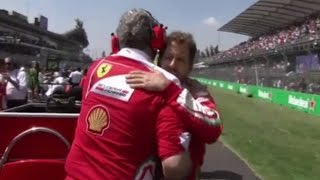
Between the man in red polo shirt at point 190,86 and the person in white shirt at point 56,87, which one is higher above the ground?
the man in red polo shirt at point 190,86

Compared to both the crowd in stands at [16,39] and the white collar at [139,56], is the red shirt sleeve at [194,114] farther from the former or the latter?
the crowd in stands at [16,39]

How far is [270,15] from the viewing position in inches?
2400

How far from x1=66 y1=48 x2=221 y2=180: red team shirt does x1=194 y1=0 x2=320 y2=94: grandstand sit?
21153mm

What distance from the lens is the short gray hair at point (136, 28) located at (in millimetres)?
2885

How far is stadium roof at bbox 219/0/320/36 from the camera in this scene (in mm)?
50500

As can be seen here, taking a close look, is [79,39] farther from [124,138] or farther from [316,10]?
[124,138]

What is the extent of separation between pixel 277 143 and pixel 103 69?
1197 centimetres

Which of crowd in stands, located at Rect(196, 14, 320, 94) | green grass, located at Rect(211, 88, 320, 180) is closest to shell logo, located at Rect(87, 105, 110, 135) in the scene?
green grass, located at Rect(211, 88, 320, 180)

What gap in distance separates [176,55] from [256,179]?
6288mm

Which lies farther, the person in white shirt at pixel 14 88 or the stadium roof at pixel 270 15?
the stadium roof at pixel 270 15

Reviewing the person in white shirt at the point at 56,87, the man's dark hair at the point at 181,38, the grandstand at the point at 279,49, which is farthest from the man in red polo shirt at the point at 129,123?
the grandstand at the point at 279,49

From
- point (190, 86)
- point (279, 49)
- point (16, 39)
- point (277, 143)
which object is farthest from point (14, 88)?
point (16, 39)

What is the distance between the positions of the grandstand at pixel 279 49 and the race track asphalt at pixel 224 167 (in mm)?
12456

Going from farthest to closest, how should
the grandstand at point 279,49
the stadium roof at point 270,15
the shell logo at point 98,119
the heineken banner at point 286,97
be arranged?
the stadium roof at point 270,15 → the grandstand at point 279,49 → the heineken banner at point 286,97 → the shell logo at point 98,119
